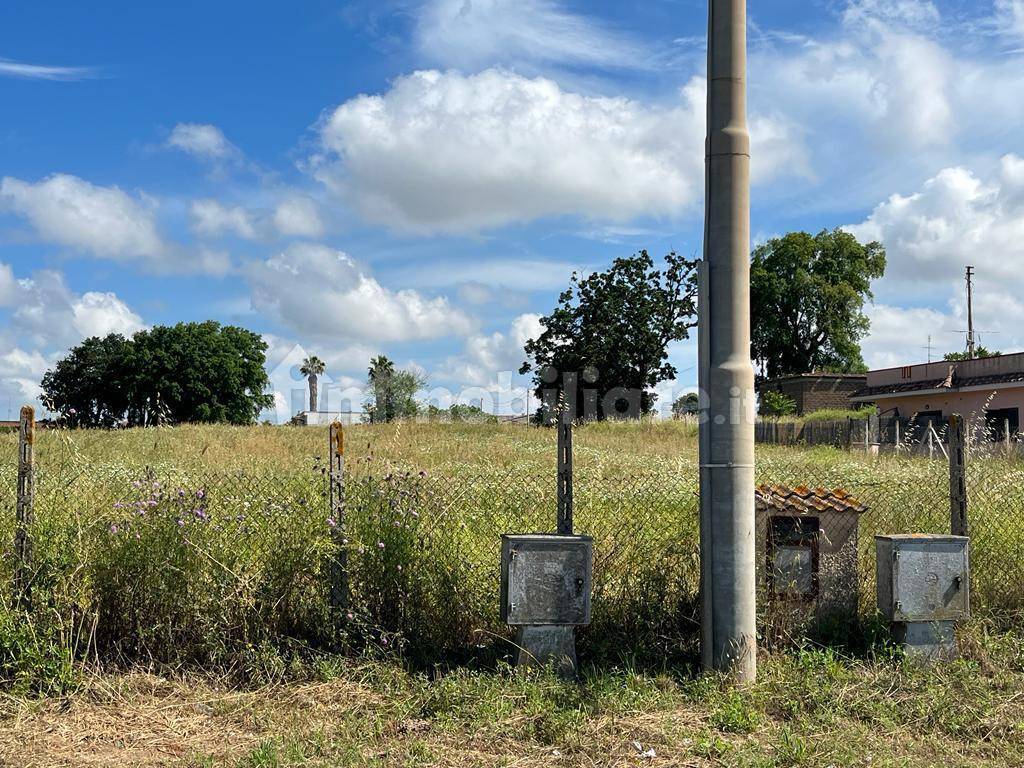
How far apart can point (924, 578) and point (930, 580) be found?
0.05 meters

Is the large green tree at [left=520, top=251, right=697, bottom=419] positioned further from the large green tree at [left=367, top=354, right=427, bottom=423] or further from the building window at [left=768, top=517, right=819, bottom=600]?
the building window at [left=768, top=517, right=819, bottom=600]

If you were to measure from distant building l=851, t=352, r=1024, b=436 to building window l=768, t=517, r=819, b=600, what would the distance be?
69.9 ft

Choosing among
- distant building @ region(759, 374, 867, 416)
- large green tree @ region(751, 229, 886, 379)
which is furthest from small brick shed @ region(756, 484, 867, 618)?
large green tree @ region(751, 229, 886, 379)

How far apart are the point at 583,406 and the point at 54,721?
4477 cm

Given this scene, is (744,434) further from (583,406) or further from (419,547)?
(583,406)

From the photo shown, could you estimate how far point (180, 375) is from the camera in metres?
62.3

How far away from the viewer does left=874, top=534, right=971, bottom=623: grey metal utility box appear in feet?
19.9

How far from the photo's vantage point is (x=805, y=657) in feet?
19.4

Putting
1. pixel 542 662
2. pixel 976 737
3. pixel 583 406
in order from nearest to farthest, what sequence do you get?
pixel 976 737
pixel 542 662
pixel 583 406

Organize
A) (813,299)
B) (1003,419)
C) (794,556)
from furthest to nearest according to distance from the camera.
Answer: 1. (813,299)
2. (1003,419)
3. (794,556)

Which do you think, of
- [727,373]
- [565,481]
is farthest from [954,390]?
[565,481]

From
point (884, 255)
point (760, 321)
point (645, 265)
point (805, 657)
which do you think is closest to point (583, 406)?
point (645, 265)

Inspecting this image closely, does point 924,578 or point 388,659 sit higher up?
point 924,578

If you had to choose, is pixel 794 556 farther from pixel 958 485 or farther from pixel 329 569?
pixel 329 569
